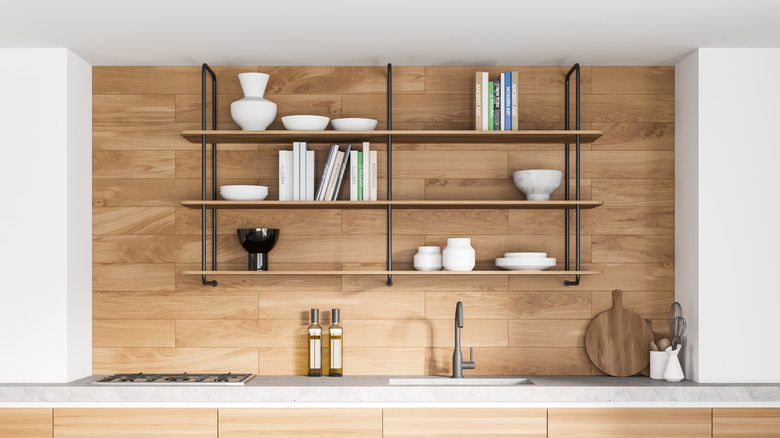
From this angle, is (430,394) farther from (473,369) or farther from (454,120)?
(454,120)

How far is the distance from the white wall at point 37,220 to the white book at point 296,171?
3.11 feet

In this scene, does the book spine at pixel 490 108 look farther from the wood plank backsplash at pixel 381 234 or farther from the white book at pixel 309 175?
the white book at pixel 309 175

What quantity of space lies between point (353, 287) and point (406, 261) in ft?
0.89

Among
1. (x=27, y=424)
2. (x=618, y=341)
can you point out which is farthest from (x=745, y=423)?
(x=27, y=424)

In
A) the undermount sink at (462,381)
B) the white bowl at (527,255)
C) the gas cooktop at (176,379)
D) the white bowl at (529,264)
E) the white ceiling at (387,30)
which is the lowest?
the undermount sink at (462,381)

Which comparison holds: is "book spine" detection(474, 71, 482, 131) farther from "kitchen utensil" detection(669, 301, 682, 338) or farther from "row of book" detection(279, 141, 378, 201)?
"kitchen utensil" detection(669, 301, 682, 338)

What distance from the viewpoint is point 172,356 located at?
126 inches

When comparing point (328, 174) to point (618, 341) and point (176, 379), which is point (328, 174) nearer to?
point (176, 379)

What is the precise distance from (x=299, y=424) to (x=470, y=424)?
67 centimetres

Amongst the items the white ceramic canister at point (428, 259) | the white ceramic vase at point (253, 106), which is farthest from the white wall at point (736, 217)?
the white ceramic vase at point (253, 106)

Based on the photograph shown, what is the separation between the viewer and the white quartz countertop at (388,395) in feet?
9.05

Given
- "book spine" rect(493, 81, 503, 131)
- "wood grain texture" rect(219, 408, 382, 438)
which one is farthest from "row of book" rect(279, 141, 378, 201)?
"wood grain texture" rect(219, 408, 382, 438)

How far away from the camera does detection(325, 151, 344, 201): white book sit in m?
3.06

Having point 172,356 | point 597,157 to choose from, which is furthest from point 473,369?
point 172,356
